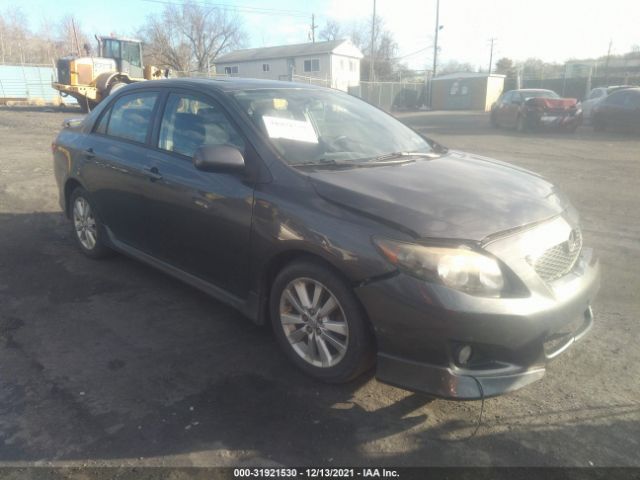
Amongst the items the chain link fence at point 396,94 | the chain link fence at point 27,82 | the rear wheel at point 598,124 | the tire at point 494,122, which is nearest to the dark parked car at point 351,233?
the rear wheel at point 598,124

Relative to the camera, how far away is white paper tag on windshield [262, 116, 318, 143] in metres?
3.27

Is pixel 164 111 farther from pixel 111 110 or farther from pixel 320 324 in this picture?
pixel 320 324

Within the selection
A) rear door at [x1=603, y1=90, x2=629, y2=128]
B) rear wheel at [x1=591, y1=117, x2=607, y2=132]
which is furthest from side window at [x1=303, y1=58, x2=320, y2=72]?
rear door at [x1=603, y1=90, x2=629, y2=128]

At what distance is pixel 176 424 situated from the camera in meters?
2.60

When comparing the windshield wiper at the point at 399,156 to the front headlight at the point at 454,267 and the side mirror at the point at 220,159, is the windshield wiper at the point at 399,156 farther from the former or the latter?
the front headlight at the point at 454,267

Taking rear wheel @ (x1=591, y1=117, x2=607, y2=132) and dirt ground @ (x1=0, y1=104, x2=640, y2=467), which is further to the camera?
rear wheel @ (x1=591, y1=117, x2=607, y2=132)

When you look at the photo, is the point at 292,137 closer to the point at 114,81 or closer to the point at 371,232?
the point at 371,232

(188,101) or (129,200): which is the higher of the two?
(188,101)

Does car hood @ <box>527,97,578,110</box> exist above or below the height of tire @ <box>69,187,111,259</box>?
above

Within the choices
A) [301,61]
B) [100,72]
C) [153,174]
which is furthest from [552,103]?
[301,61]

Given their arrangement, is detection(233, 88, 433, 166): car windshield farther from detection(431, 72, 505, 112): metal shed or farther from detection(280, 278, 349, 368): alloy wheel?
detection(431, 72, 505, 112): metal shed

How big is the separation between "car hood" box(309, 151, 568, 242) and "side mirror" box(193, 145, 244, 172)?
48 centimetres

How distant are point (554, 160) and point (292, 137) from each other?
971cm

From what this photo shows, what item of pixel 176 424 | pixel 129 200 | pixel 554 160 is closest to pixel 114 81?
pixel 554 160
